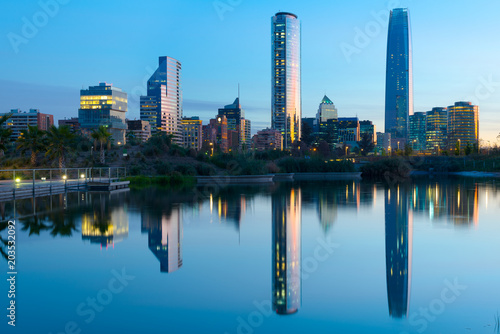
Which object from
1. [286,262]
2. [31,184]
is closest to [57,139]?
[31,184]

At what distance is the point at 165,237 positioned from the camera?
44.2 ft

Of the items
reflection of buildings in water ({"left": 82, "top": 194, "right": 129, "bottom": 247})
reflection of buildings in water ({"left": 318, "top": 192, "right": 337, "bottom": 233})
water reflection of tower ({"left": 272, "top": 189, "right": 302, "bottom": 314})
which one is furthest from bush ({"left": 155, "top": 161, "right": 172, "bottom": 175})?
water reflection of tower ({"left": 272, "top": 189, "right": 302, "bottom": 314})

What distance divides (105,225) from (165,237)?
3407 mm

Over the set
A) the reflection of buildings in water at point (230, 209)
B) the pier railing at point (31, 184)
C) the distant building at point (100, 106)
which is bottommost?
the reflection of buildings in water at point (230, 209)

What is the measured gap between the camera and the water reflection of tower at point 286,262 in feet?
25.5

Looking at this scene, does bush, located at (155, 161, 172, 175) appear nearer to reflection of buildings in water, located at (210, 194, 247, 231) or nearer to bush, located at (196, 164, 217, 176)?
bush, located at (196, 164, 217, 176)

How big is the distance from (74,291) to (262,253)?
496cm

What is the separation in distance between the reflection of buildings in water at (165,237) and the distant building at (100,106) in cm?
12558

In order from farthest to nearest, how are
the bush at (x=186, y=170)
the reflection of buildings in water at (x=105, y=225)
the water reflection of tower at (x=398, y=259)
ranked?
the bush at (x=186, y=170) < the reflection of buildings in water at (x=105, y=225) < the water reflection of tower at (x=398, y=259)

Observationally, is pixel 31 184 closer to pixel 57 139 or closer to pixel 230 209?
pixel 230 209

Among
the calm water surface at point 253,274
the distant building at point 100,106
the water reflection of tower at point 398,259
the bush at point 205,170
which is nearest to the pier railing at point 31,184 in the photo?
the calm water surface at point 253,274

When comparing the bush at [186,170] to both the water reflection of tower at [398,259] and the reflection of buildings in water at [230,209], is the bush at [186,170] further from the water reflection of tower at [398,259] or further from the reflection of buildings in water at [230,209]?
the water reflection of tower at [398,259]

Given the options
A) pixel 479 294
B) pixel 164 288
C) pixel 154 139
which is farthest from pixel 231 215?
pixel 154 139

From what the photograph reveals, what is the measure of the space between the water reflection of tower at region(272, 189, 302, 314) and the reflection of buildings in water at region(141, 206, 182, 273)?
2.48m
